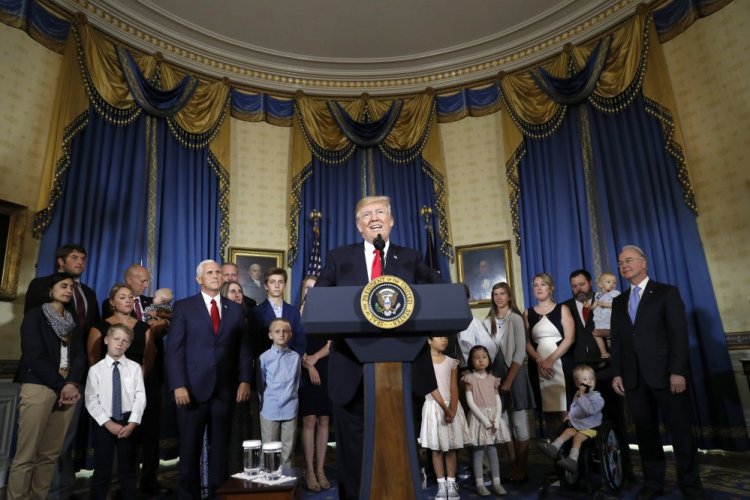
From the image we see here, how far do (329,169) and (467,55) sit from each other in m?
2.70

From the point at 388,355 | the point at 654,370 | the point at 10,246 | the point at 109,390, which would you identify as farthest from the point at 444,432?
the point at 10,246

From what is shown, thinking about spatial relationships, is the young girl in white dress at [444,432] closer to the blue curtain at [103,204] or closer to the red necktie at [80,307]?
the red necktie at [80,307]

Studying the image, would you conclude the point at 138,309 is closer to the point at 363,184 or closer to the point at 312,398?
the point at 312,398

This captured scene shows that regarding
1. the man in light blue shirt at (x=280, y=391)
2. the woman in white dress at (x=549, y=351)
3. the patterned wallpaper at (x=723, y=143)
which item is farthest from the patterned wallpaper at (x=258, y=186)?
the patterned wallpaper at (x=723, y=143)

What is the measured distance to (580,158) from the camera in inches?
263

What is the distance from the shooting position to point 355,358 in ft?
6.96

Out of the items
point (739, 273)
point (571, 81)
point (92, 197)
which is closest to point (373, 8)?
point (571, 81)

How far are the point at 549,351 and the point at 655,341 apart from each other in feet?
3.58

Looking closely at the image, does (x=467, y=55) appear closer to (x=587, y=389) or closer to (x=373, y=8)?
(x=373, y=8)

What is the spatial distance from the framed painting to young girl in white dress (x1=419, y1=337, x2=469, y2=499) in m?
3.98

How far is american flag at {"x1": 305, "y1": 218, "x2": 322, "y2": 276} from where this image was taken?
24.0 ft

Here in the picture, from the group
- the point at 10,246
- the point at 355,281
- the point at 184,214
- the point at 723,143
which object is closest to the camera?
the point at 355,281

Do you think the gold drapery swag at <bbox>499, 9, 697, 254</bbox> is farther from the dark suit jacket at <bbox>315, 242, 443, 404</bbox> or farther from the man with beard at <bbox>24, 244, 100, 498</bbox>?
the man with beard at <bbox>24, 244, 100, 498</bbox>

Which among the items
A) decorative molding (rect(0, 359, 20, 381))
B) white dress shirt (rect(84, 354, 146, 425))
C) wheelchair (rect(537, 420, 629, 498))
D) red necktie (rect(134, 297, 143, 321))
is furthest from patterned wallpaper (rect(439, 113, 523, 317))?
decorative molding (rect(0, 359, 20, 381))
